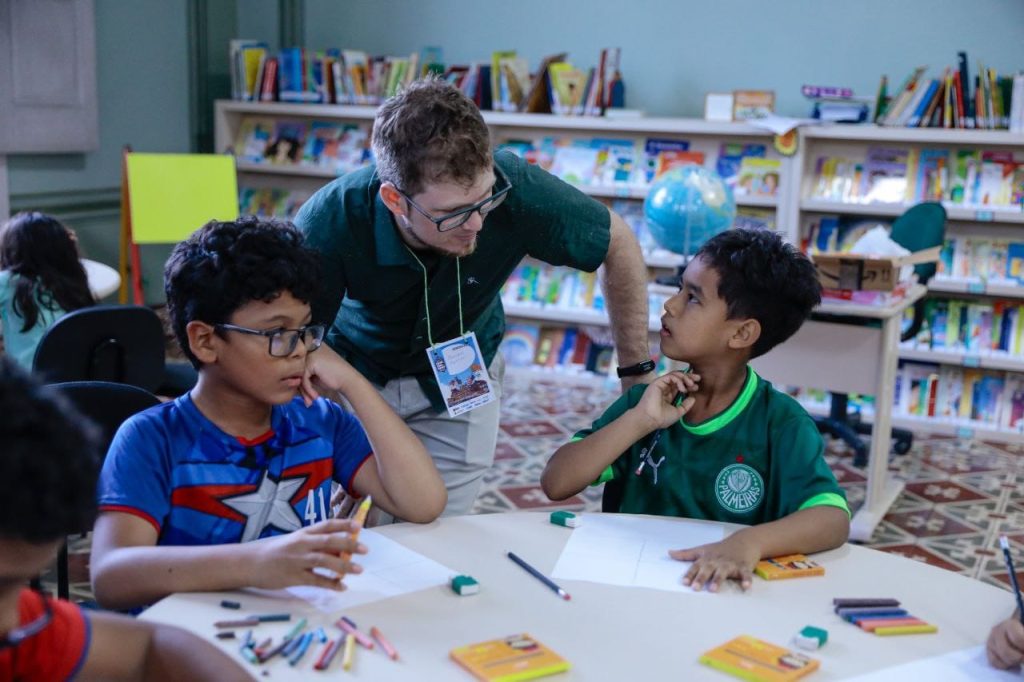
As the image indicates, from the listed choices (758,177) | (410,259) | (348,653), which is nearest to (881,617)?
(348,653)

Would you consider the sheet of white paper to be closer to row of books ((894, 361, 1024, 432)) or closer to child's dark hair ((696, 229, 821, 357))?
row of books ((894, 361, 1024, 432))

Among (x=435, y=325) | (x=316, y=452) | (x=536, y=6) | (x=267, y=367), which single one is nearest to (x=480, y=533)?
(x=316, y=452)

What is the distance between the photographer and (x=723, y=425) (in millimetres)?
1871

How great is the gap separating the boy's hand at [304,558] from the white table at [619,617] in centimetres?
3

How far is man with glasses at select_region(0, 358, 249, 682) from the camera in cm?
91

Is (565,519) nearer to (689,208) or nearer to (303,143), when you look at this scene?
(689,208)

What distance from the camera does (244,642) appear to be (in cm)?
121

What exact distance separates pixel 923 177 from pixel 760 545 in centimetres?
415

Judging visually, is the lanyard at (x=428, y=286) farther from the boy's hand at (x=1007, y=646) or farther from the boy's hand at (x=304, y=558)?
the boy's hand at (x=1007, y=646)

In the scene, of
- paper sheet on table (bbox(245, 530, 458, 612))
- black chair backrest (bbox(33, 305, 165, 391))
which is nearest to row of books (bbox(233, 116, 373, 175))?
black chair backrest (bbox(33, 305, 165, 391))

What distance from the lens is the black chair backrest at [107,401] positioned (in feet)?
6.32

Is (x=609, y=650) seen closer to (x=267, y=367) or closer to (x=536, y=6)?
(x=267, y=367)

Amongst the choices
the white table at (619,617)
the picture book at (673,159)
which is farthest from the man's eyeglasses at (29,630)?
the picture book at (673,159)

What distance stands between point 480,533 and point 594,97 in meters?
4.38
